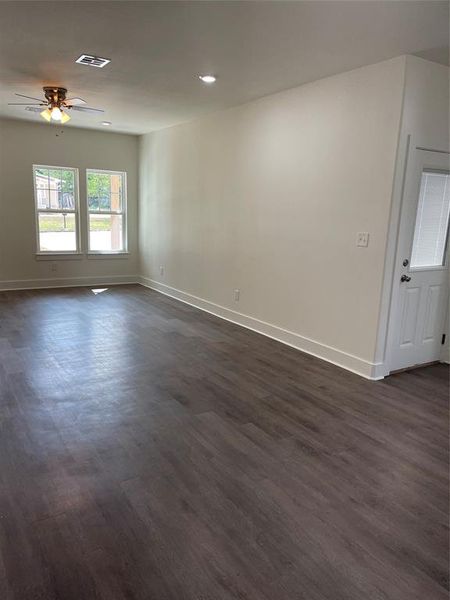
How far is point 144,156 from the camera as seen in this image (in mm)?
7711

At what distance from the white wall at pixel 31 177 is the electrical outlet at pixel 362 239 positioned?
535 cm

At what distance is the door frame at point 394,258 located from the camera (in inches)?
139

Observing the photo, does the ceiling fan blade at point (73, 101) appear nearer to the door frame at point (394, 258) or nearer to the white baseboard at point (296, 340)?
the white baseboard at point (296, 340)

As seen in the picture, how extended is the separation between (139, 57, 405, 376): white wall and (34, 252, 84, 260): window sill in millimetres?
2183

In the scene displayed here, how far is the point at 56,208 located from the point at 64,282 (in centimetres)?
129

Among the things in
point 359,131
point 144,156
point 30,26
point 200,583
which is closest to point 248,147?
point 359,131

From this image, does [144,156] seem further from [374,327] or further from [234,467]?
[234,467]

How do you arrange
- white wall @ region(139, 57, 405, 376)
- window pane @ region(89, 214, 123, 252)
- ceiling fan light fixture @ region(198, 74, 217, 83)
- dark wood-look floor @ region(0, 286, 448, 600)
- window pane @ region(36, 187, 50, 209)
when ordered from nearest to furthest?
dark wood-look floor @ region(0, 286, 448, 600) < white wall @ region(139, 57, 405, 376) < ceiling fan light fixture @ region(198, 74, 217, 83) < window pane @ region(36, 187, 50, 209) < window pane @ region(89, 214, 123, 252)

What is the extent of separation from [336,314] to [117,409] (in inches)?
86.7

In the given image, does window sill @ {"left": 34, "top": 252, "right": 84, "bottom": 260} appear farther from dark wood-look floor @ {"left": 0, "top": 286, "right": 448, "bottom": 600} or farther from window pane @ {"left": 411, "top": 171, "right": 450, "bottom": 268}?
window pane @ {"left": 411, "top": 171, "right": 450, "bottom": 268}

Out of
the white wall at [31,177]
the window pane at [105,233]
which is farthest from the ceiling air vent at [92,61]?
the window pane at [105,233]

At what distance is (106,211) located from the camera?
312 inches

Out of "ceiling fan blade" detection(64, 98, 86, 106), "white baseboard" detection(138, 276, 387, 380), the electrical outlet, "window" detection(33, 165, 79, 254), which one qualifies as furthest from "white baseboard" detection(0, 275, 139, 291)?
the electrical outlet

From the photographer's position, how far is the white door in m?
3.68
